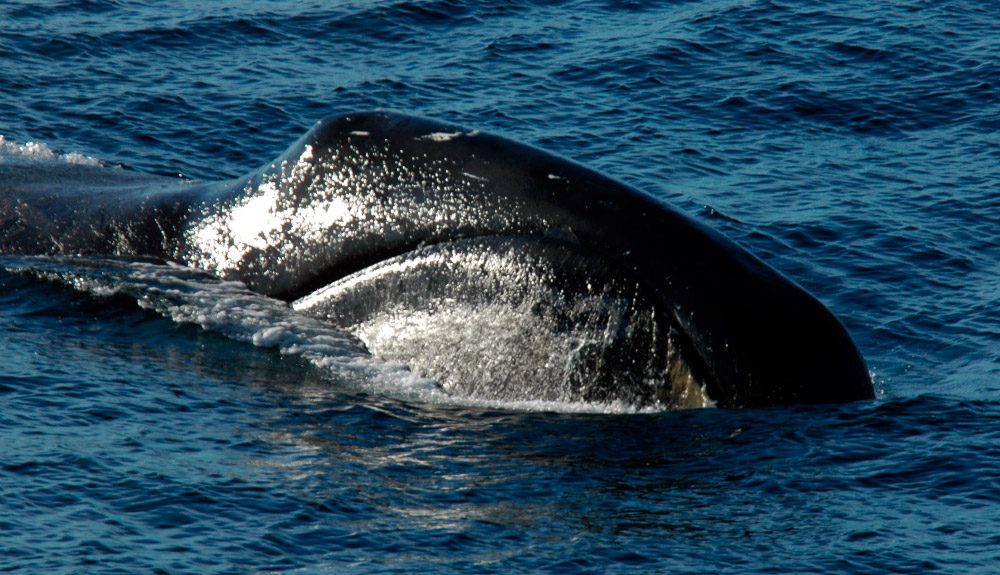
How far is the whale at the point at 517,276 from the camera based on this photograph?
11742 mm

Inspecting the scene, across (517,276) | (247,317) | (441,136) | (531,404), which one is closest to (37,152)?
(247,317)

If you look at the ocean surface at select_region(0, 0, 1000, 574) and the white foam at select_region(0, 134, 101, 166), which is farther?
the white foam at select_region(0, 134, 101, 166)

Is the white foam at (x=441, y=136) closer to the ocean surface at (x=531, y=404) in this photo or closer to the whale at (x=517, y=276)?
the whale at (x=517, y=276)

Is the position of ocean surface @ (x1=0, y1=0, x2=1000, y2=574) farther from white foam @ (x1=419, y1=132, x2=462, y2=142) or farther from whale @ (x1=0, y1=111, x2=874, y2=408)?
white foam @ (x1=419, y1=132, x2=462, y2=142)

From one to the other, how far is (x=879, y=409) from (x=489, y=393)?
10.4ft

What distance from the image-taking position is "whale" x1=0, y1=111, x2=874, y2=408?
11742mm

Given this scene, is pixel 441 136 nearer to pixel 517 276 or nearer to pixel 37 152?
pixel 517 276

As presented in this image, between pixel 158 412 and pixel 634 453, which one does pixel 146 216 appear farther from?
pixel 634 453

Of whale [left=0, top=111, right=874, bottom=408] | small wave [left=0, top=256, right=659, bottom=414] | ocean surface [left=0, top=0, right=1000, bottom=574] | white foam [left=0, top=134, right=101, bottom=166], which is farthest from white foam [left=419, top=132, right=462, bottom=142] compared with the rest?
white foam [left=0, top=134, right=101, bottom=166]

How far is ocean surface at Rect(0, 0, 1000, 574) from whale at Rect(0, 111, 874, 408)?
11.6 inches

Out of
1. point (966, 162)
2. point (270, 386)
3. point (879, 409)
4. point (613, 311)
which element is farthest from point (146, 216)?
point (966, 162)

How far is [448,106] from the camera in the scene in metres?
24.6

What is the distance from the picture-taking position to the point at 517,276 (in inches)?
479

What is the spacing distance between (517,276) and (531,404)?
1.02 metres
